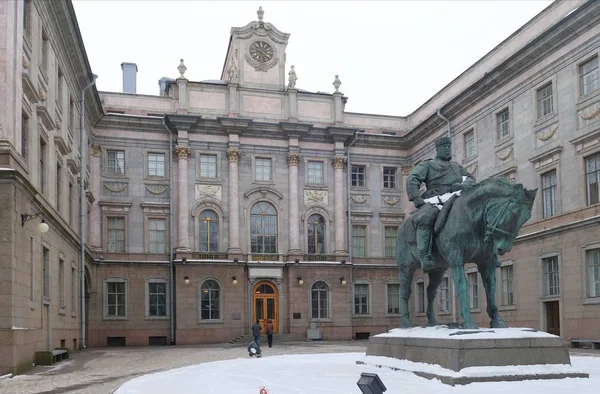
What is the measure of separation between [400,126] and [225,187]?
12.4 m

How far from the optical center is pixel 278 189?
43.7m

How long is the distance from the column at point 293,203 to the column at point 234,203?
319 cm

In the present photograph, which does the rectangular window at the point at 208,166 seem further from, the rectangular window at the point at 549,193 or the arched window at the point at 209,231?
the rectangular window at the point at 549,193

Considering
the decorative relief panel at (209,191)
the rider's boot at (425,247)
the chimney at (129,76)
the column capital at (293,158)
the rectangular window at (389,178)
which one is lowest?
the rider's boot at (425,247)

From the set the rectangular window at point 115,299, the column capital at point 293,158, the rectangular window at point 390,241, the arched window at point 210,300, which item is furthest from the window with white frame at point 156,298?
the rectangular window at point 390,241

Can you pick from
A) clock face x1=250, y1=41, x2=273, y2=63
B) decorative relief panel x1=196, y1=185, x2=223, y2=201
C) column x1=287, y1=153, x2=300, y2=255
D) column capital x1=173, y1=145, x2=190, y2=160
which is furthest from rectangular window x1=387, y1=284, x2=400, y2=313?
clock face x1=250, y1=41, x2=273, y2=63

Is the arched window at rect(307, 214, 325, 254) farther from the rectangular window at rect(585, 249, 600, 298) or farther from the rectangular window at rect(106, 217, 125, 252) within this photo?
the rectangular window at rect(585, 249, 600, 298)

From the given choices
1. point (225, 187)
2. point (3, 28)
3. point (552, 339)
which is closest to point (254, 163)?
point (225, 187)

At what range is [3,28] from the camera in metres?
19.7

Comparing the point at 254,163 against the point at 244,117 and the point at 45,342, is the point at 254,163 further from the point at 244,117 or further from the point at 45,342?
the point at 45,342

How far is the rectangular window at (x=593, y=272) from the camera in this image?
89.5 ft

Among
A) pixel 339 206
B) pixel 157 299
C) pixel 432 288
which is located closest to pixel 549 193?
pixel 339 206

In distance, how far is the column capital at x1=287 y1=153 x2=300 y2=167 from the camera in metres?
43.6

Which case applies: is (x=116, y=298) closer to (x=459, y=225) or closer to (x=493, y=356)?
(x=459, y=225)
